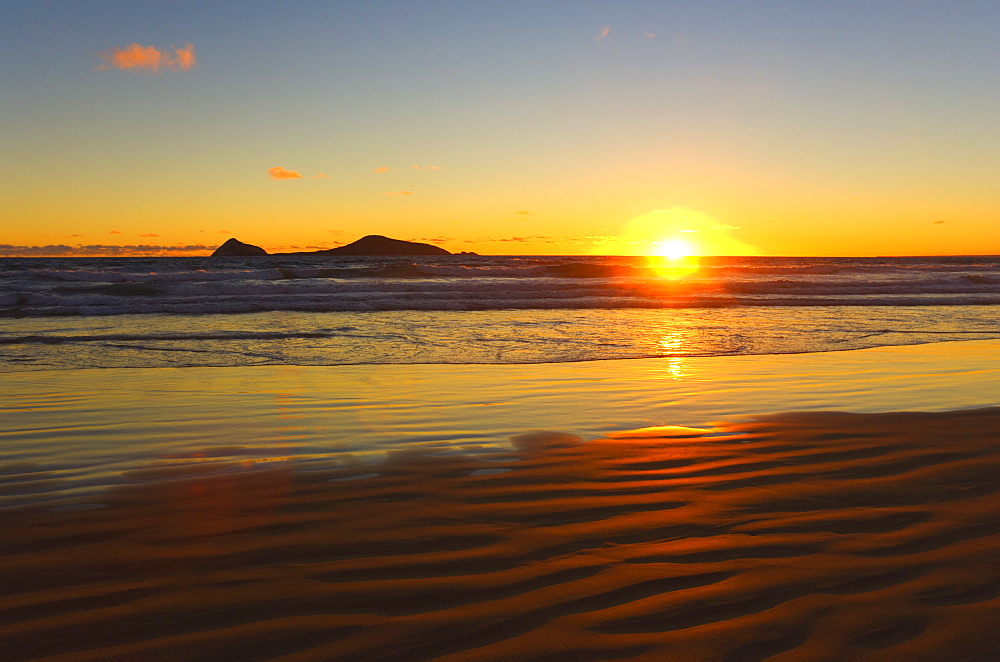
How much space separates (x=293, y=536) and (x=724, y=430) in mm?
3177

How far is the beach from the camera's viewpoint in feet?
7.59

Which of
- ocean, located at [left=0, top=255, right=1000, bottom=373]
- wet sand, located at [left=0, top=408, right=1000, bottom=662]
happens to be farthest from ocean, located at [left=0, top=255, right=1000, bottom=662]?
ocean, located at [left=0, top=255, right=1000, bottom=373]

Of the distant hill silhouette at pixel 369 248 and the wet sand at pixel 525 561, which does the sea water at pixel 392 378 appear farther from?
the distant hill silhouette at pixel 369 248

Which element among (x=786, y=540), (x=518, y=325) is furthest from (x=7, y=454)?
(x=518, y=325)

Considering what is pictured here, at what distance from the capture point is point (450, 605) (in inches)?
98.3

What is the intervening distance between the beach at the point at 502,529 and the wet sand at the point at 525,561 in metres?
0.01

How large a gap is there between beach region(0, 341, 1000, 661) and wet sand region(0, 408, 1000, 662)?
0.01 meters

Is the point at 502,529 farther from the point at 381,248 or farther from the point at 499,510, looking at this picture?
the point at 381,248

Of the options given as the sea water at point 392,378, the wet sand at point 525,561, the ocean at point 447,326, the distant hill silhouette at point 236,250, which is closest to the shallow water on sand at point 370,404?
the sea water at point 392,378

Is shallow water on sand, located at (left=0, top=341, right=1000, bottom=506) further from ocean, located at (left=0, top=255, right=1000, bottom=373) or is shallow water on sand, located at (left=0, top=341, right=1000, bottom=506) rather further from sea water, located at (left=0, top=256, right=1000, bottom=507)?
ocean, located at (left=0, top=255, right=1000, bottom=373)

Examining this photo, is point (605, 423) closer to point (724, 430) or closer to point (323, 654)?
point (724, 430)

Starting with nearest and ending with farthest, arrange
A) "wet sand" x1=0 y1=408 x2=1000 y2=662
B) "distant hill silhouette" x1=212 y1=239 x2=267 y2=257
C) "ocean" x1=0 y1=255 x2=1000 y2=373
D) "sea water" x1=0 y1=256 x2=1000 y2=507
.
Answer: "wet sand" x1=0 y1=408 x2=1000 y2=662, "sea water" x1=0 y1=256 x2=1000 y2=507, "ocean" x1=0 y1=255 x2=1000 y2=373, "distant hill silhouette" x1=212 y1=239 x2=267 y2=257

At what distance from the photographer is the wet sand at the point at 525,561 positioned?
2.28 meters

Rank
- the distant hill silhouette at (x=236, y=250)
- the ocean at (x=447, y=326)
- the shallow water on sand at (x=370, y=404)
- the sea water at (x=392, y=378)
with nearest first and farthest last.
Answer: the shallow water on sand at (x=370, y=404) → the sea water at (x=392, y=378) → the ocean at (x=447, y=326) → the distant hill silhouette at (x=236, y=250)
